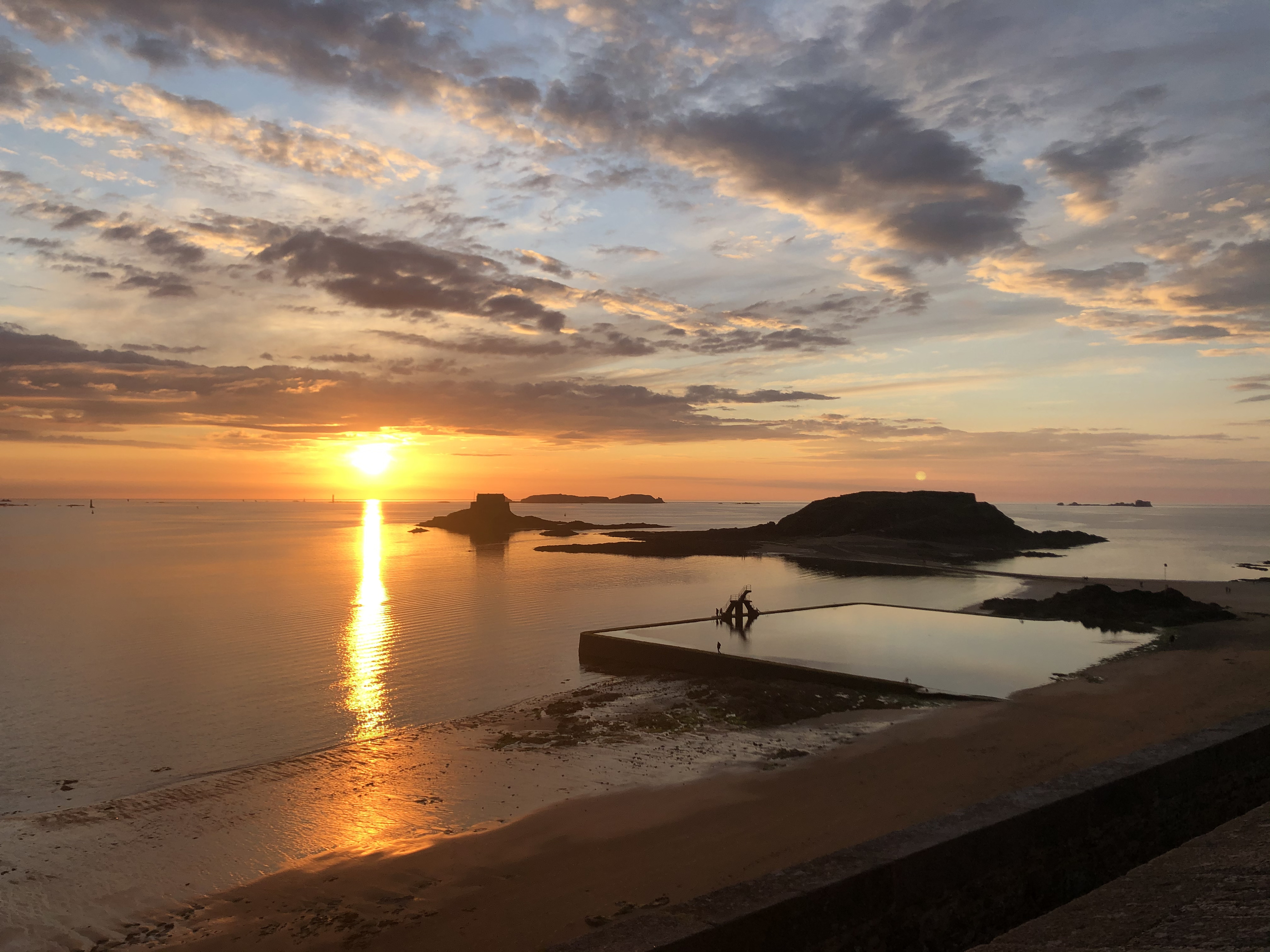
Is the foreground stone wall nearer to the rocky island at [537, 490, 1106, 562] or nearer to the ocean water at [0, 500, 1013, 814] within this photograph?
the ocean water at [0, 500, 1013, 814]

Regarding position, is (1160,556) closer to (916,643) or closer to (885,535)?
(885,535)

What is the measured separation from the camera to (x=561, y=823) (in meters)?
11.3

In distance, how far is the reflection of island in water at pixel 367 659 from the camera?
61.6 ft

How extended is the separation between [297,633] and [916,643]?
2505cm

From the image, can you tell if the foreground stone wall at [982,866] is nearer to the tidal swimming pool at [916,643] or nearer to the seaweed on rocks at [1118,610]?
the tidal swimming pool at [916,643]

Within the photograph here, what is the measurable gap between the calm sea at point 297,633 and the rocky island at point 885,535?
7.91 metres

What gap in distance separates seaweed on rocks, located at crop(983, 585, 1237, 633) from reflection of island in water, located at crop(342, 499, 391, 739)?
1003 inches

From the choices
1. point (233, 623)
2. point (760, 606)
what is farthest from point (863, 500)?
point (233, 623)

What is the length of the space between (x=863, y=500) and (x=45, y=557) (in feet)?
302

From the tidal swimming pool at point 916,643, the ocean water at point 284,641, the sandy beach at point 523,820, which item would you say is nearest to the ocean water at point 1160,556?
the ocean water at point 284,641

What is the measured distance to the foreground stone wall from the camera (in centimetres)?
539

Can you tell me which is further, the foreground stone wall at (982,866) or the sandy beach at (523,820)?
the sandy beach at (523,820)

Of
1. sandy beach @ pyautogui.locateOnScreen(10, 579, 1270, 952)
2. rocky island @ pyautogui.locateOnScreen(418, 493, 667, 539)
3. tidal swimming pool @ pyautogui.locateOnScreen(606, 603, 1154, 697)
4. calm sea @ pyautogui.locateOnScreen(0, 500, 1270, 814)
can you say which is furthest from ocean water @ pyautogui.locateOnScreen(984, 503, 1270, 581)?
rocky island @ pyautogui.locateOnScreen(418, 493, 667, 539)

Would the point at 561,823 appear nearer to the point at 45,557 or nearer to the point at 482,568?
the point at 482,568
